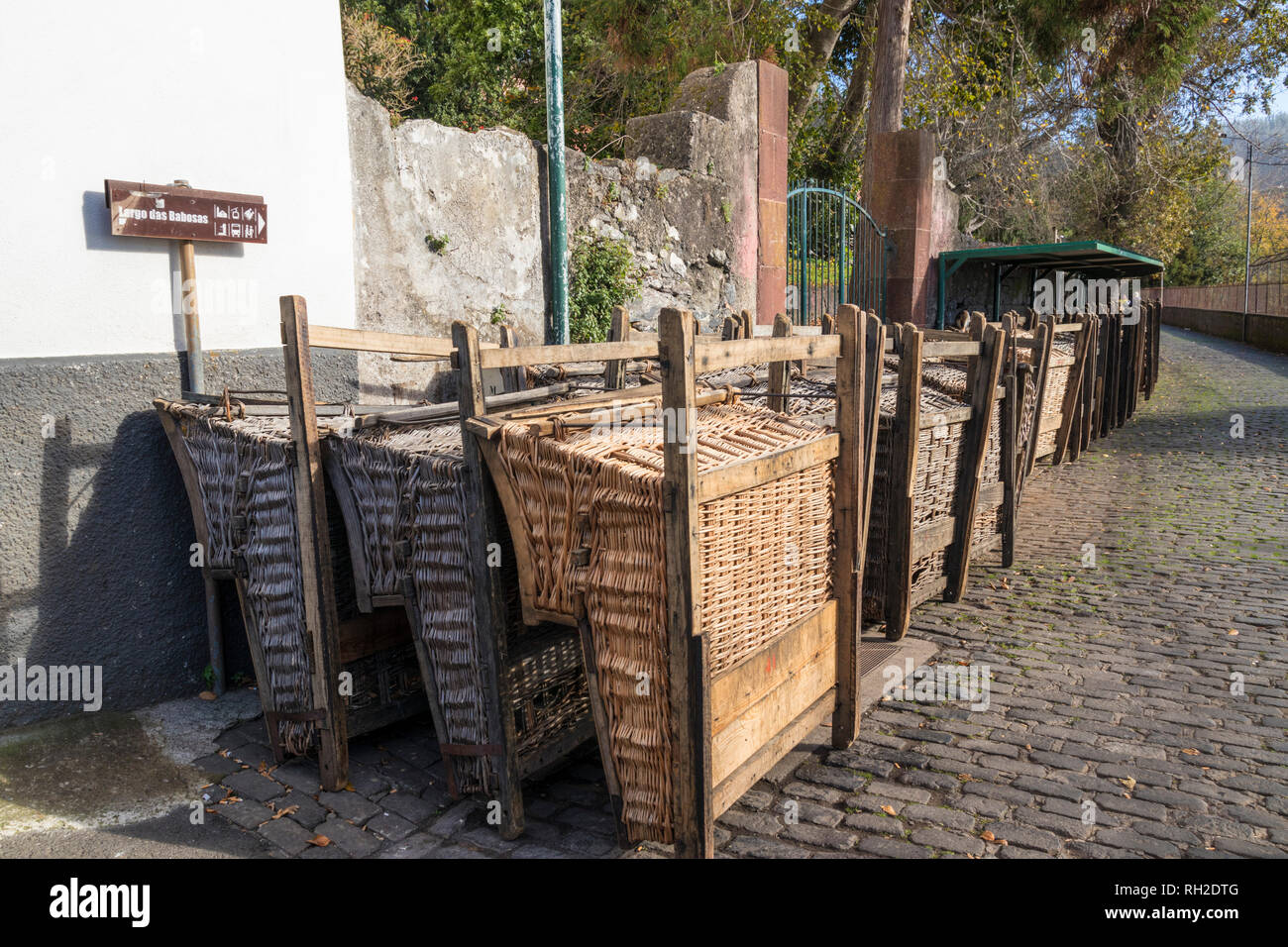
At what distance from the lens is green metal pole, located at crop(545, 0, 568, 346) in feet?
21.4

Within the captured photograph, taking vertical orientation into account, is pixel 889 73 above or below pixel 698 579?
above

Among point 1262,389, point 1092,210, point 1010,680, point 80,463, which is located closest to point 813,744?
point 1010,680

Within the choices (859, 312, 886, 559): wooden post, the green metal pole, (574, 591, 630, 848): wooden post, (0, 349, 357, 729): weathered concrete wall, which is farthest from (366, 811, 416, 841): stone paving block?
the green metal pole

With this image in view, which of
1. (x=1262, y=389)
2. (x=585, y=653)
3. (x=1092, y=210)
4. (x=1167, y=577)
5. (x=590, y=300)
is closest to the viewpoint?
(x=585, y=653)

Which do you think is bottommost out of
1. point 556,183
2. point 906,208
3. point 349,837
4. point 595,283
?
point 349,837

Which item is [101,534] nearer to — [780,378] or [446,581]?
[446,581]

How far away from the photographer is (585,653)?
3189 mm

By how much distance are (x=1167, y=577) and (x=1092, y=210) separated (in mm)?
20978

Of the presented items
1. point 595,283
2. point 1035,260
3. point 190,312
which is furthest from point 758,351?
point 1035,260

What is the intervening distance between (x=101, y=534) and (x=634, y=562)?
8.89 ft

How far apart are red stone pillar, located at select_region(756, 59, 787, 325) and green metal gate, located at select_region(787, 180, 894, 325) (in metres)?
0.44

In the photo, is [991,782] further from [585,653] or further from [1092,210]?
[1092,210]

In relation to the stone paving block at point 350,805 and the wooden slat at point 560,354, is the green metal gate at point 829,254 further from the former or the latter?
the stone paving block at point 350,805

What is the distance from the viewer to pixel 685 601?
115 inches
